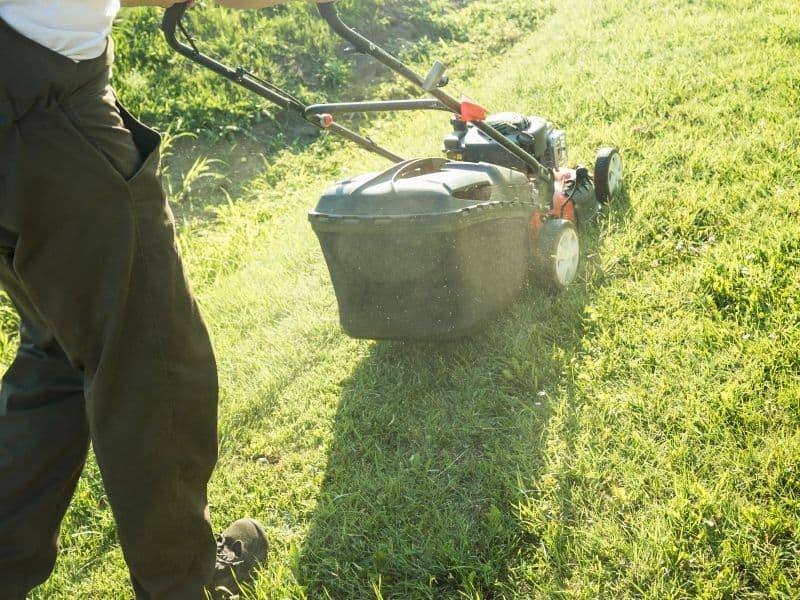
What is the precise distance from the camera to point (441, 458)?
91.8 inches

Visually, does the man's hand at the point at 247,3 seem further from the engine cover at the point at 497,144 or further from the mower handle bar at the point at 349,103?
the engine cover at the point at 497,144

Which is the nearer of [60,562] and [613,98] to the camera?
[60,562]

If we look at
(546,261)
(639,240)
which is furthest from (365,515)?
(639,240)

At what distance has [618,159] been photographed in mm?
3510

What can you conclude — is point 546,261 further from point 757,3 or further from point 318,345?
point 757,3

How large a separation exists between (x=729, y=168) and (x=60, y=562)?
109 inches

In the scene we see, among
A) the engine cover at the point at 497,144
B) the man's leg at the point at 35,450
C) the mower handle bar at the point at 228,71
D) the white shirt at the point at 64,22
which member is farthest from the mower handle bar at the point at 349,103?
the man's leg at the point at 35,450

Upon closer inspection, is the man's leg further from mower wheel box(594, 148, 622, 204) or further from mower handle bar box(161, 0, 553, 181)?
mower wheel box(594, 148, 622, 204)

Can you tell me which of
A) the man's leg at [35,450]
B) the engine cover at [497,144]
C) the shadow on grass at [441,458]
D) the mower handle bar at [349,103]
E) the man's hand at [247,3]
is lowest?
the shadow on grass at [441,458]

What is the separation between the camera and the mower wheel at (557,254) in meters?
2.79

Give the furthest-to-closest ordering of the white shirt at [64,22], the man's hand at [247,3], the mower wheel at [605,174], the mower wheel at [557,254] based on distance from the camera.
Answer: the mower wheel at [605,174] < the mower wheel at [557,254] < the man's hand at [247,3] < the white shirt at [64,22]

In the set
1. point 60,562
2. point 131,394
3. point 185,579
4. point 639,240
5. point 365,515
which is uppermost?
point 131,394

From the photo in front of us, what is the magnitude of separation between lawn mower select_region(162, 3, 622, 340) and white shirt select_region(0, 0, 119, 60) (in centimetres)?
83

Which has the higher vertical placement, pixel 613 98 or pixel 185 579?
pixel 613 98
